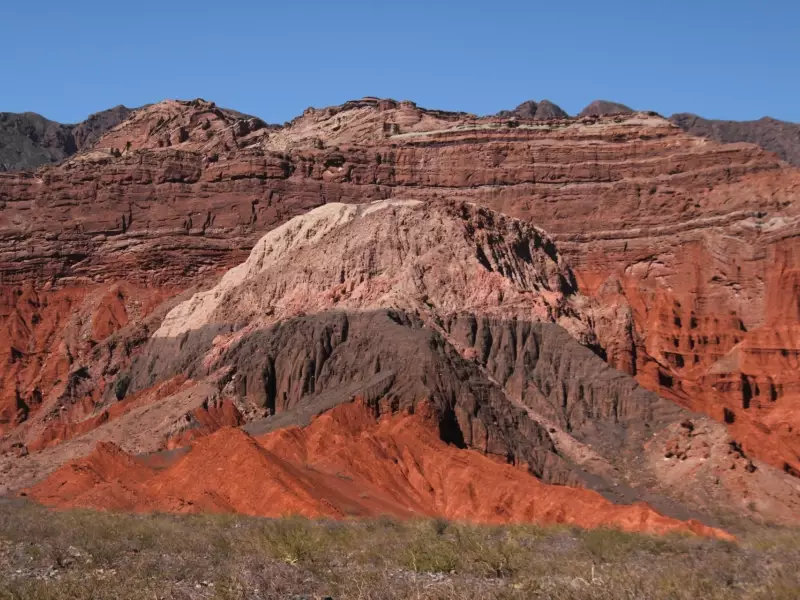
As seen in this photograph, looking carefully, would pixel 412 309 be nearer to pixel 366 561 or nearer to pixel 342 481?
pixel 342 481

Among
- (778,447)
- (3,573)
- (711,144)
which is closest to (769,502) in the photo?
(778,447)

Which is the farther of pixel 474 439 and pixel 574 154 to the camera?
pixel 574 154

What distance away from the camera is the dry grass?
22.9 meters

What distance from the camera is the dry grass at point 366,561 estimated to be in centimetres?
2292

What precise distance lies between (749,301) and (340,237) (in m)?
31.7

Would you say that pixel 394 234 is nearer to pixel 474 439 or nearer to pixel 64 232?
pixel 474 439

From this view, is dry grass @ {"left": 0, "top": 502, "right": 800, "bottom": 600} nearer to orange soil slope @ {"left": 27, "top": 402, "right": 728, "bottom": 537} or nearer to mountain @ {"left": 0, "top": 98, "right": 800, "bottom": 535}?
orange soil slope @ {"left": 27, "top": 402, "right": 728, "bottom": 537}

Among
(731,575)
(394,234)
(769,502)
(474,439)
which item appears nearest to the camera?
(731,575)

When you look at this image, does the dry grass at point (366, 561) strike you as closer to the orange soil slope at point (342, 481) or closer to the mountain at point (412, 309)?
the orange soil slope at point (342, 481)

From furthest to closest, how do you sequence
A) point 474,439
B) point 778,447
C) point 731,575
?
1. point 778,447
2. point 474,439
3. point 731,575

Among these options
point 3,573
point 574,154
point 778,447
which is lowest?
point 778,447

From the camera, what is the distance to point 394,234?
80000 mm

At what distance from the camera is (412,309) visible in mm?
73375

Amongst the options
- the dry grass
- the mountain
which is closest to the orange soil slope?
the mountain
